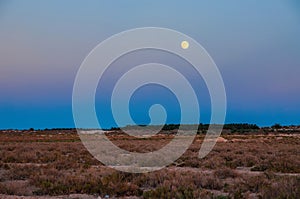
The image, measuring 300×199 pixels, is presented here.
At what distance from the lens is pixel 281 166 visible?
561 inches

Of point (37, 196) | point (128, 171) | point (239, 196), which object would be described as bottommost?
point (239, 196)

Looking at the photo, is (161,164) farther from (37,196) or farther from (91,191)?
(37,196)

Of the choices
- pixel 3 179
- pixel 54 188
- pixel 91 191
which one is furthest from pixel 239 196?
pixel 3 179

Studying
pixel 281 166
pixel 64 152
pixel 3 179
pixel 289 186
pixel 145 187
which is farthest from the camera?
pixel 64 152

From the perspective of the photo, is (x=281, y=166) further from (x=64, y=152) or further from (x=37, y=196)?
(x=64, y=152)

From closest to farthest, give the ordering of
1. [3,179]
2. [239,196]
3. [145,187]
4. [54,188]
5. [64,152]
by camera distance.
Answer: [239,196]
[54,188]
[145,187]
[3,179]
[64,152]

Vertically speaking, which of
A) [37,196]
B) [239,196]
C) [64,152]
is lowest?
[239,196]

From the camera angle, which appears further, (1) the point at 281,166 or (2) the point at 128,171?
(1) the point at 281,166

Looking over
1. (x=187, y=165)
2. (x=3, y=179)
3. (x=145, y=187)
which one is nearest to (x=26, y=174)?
(x=3, y=179)

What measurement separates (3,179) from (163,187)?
19.5 feet

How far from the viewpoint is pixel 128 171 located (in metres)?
12.2

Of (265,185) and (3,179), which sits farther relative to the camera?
(3,179)

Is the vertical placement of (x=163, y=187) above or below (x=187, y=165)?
below

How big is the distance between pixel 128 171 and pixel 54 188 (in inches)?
136
